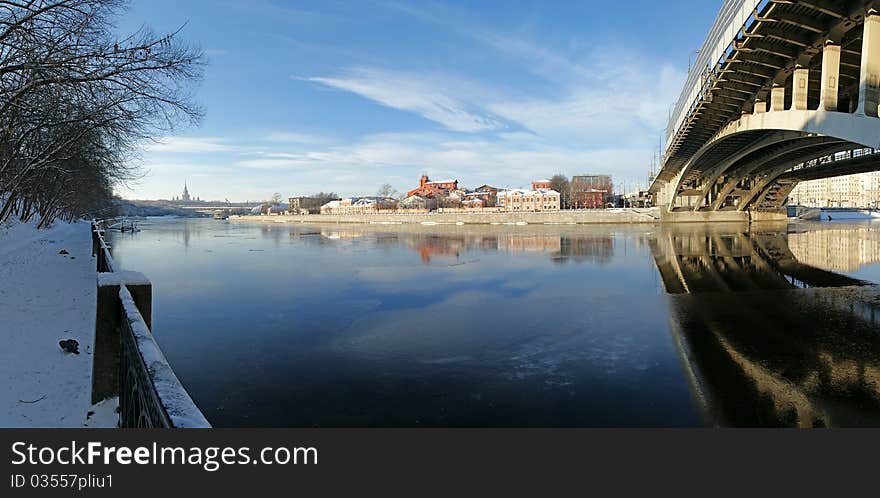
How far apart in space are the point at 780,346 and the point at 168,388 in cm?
924

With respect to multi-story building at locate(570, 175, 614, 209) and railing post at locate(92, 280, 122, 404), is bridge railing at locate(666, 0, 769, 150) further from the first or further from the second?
multi-story building at locate(570, 175, 614, 209)

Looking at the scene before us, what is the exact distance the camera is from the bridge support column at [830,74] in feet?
51.9

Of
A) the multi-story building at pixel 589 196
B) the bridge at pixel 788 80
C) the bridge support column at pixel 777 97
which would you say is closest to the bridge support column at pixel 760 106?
the bridge at pixel 788 80

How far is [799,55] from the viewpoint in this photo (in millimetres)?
17672

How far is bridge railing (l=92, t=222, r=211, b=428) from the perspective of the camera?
9.30 ft

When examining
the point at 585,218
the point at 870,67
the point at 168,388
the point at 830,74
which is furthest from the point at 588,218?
the point at 168,388

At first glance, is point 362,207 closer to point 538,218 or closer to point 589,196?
point 589,196

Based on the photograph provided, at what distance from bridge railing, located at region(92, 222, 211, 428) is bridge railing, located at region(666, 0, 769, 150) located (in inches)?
722

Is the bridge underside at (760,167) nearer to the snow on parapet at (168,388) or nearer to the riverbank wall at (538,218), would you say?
the riverbank wall at (538,218)
